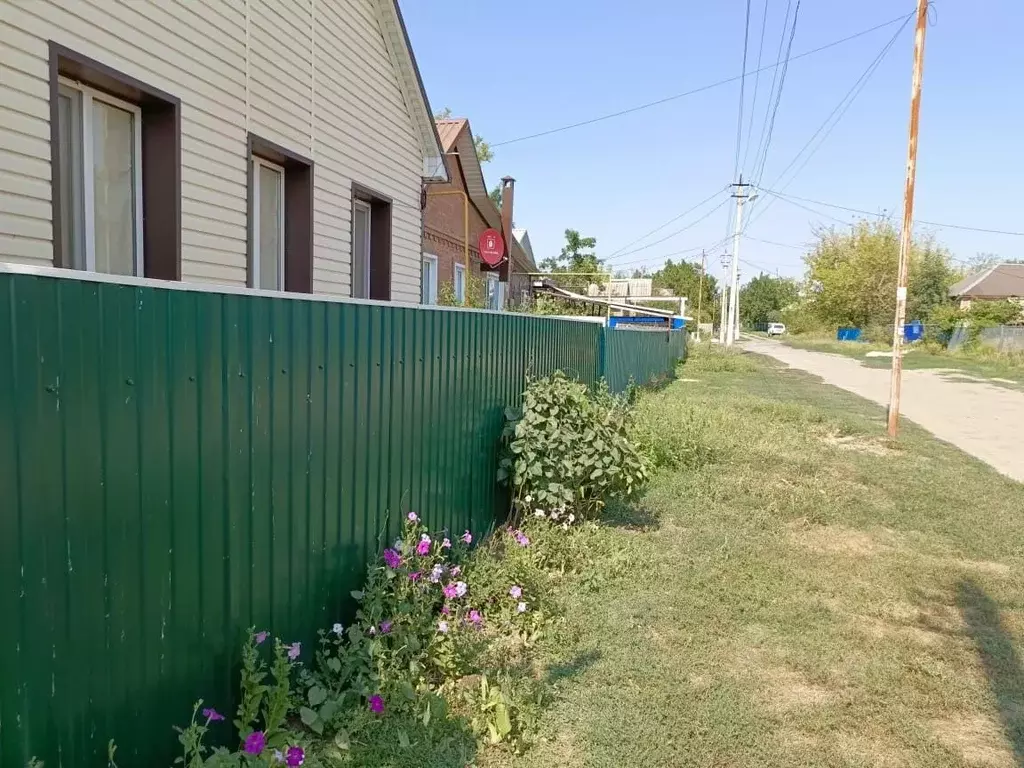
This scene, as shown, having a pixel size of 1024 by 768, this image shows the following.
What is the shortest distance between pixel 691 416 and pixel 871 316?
175ft

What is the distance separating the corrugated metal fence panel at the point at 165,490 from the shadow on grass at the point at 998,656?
3.03 metres

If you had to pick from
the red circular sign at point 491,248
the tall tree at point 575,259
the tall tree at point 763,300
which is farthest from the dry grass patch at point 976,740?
the tall tree at point 763,300

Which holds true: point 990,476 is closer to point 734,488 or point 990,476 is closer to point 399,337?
point 734,488

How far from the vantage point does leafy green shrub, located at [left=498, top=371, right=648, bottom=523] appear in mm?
5207

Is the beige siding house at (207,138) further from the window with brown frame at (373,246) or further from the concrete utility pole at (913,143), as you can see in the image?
the concrete utility pole at (913,143)

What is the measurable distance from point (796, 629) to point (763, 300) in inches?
4829

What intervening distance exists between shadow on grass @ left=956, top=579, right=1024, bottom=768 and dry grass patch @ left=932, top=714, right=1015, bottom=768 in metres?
0.04

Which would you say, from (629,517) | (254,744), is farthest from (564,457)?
(254,744)

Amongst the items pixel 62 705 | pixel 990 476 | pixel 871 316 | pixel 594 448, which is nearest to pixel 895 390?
pixel 990 476

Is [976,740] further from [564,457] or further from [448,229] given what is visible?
[448,229]

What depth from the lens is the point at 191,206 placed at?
5.28 m

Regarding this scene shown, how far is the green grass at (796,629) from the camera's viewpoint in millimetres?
2984

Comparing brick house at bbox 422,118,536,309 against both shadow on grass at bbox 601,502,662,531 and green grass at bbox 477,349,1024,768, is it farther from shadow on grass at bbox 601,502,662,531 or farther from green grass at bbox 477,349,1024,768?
green grass at bbox 477,349,1024,768

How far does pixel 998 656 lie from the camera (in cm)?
380
